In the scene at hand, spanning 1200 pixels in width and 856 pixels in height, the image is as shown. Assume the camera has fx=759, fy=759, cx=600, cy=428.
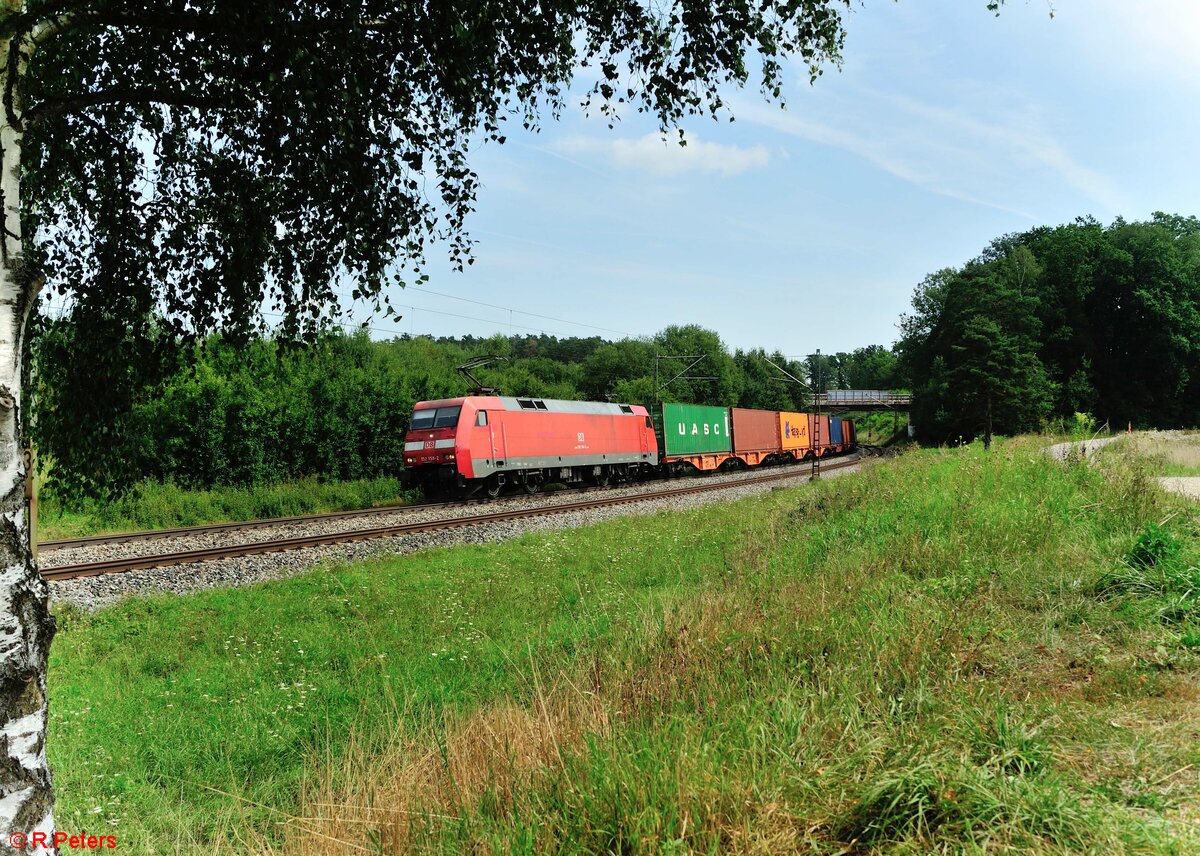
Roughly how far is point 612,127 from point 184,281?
2887 mm

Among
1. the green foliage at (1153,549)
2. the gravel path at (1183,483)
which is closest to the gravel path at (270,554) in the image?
the gravel path at (1183,483)

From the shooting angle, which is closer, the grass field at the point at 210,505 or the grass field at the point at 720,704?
the grass field at the point at 720,704

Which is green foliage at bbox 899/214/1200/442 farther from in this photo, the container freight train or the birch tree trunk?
the birch tree trunk

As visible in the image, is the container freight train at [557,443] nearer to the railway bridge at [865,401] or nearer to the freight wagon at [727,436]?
the freight wagon at [727,436]

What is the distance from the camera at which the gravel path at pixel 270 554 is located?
10.3 meters

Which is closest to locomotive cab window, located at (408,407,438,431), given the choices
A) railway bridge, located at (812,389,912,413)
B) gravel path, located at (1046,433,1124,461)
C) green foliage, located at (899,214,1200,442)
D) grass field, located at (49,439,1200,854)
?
grass field, located at (49,439,1200,854)

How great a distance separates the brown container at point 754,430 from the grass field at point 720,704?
1097 inches

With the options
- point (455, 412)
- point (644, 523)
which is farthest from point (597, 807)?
point (455, 412)

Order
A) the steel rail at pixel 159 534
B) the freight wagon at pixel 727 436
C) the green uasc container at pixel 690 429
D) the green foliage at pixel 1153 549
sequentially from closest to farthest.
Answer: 1. the green foliage at pixel 1153 549
2. the steel rail at pixel 159 534
3. the green uasc container at pixel 690 429
4. the freight wagon at pixel 727 436

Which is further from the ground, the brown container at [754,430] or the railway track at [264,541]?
the brown container at [754,430]

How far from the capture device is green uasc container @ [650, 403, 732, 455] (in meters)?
31.5

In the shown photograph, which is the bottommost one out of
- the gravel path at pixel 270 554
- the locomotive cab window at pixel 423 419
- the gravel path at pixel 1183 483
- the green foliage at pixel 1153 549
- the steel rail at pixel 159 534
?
the gravel path at pixel 270 554

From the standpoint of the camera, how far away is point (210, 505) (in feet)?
67.2

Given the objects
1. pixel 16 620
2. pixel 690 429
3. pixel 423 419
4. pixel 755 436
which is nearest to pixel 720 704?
pixel 16 620
